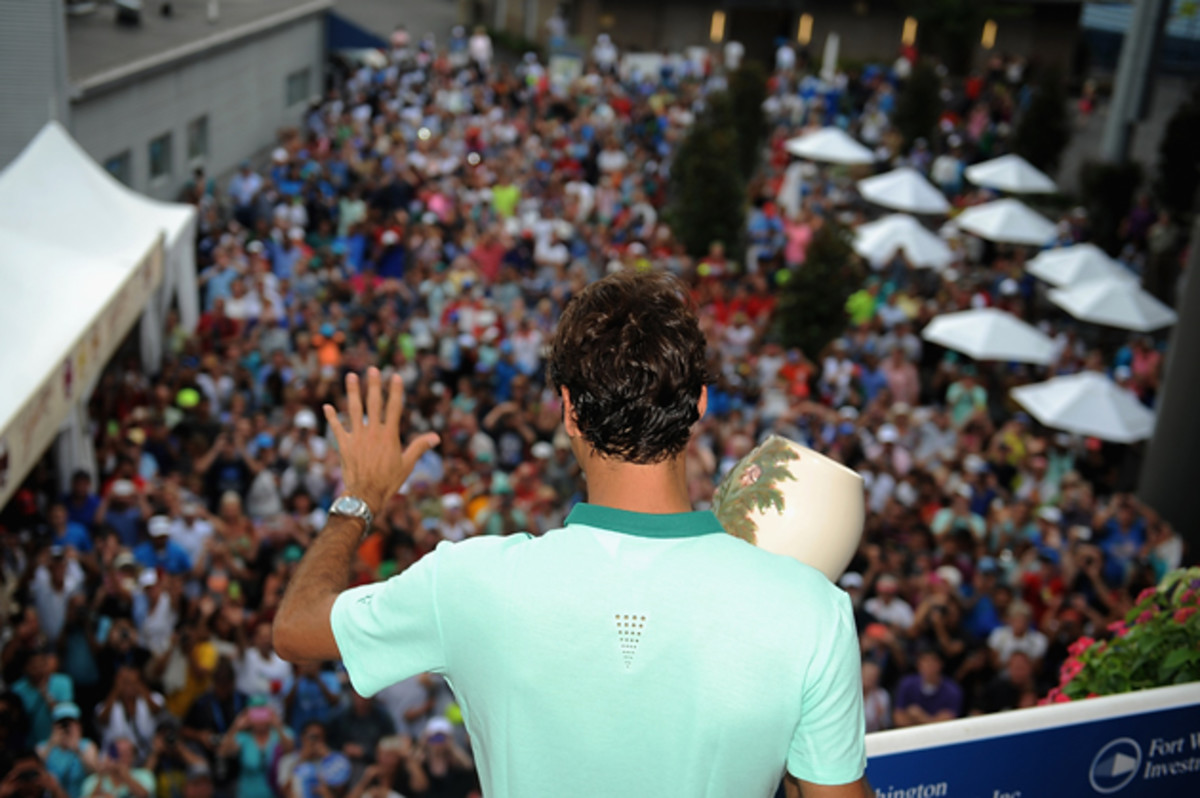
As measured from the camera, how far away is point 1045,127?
91.3ft

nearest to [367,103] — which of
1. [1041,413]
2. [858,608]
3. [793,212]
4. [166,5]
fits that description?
[166,5]

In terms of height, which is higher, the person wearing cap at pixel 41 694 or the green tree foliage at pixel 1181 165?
the green tree foliage at pixel 1181 165

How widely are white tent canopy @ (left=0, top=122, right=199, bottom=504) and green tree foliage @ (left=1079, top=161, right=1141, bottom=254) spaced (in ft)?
52.6

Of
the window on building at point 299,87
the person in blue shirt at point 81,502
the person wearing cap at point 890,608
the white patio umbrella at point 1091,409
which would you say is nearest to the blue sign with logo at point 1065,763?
the person wearing cap at point 890,608

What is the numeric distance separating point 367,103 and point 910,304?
13016mm

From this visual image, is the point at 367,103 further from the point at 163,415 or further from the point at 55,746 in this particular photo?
the point at 55,746

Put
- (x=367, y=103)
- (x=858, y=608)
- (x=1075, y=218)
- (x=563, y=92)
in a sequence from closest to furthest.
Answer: (x=858, y=608) → (x=1075, y=218) → (x=367, y=103) → (x=563, y=92)

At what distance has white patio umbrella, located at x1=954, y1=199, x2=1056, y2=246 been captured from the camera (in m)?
21.0

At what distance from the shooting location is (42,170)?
12125 millimetres

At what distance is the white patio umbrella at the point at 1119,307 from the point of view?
56.2ft

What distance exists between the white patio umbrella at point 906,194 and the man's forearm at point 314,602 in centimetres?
2133

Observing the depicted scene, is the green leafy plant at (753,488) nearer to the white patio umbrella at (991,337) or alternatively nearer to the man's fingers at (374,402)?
the man's fingers at (374,402)

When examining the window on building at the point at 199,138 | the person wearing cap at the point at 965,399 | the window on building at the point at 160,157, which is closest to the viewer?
the person wearing cap at the point at 965,399

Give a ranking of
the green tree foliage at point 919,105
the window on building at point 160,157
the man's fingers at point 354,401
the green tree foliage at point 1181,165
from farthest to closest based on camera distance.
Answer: the green tree foliage at point 919,105, the green tree foliage at point 1181,165, the window on building at point 160,157, the man's fingers at point 354,401
